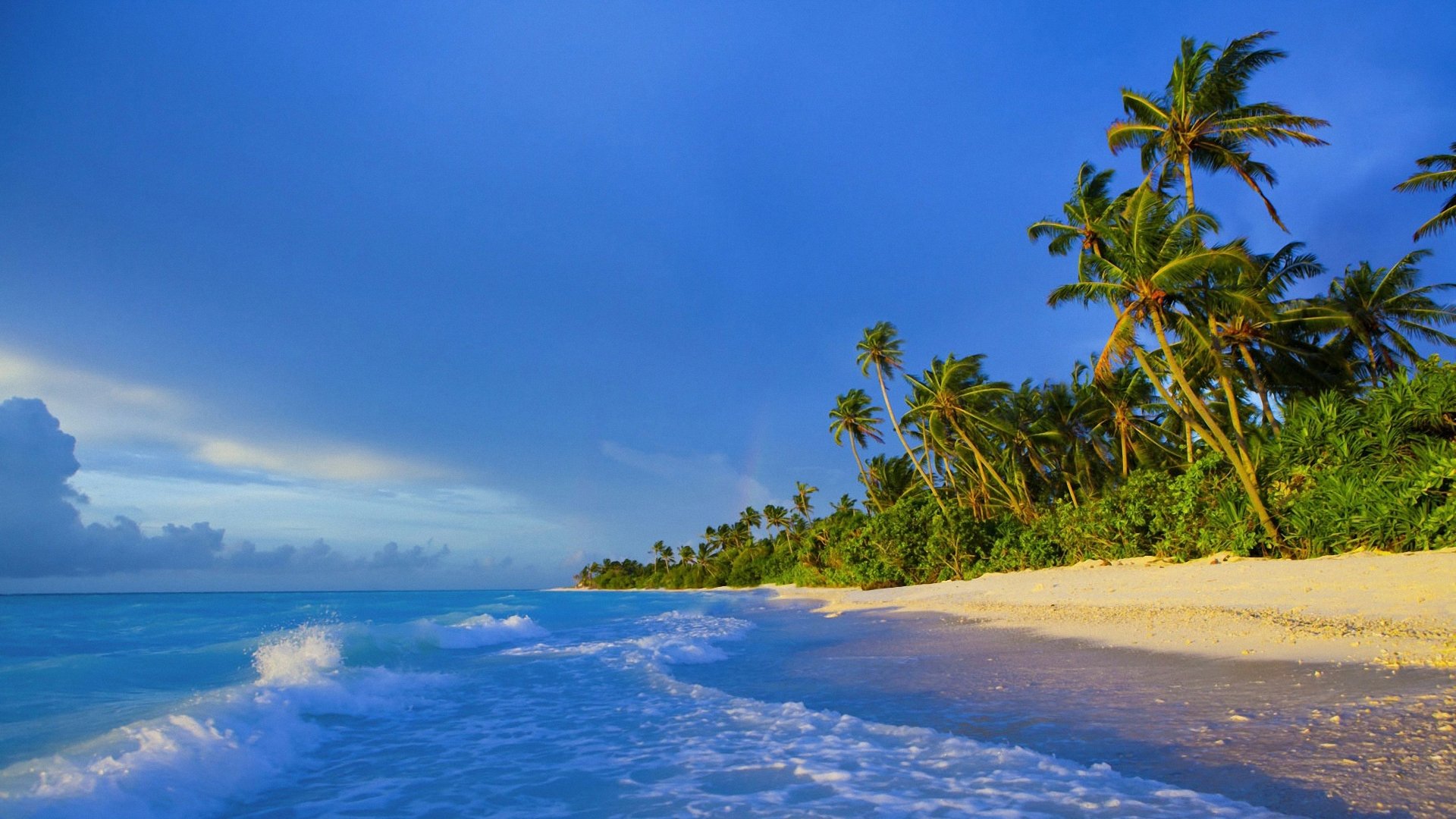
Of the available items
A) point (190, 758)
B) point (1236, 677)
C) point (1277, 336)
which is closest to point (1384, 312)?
point (1277, 336)

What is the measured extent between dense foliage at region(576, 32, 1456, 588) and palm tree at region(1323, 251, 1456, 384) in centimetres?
7

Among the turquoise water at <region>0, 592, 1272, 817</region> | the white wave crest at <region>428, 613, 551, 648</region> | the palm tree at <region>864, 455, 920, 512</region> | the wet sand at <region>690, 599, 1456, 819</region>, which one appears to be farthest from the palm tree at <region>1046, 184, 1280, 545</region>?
the palm tree at <region>864, 455, 920, 512</region>

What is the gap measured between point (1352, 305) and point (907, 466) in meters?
27.5

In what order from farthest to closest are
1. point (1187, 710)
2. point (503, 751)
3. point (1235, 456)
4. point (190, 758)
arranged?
point (1235, 456)
point (503, 751)
point (190, 758)
point (1187, 710)

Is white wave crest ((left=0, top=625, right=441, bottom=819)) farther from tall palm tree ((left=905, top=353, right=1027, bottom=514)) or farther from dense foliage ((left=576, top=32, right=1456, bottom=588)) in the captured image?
tall palm tree ((left=905, top=353, right=1027, bottom=514))

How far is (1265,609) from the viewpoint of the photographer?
1102cm

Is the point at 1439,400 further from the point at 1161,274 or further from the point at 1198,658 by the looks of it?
the point at 1198,658

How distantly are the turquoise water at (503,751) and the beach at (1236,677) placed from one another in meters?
0.59

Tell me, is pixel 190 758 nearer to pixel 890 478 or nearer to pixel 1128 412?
pixel 1128 412

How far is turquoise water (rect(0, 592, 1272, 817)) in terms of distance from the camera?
13.3ft

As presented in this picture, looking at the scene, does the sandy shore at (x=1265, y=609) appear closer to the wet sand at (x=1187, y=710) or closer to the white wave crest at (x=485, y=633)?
the wet sand at (x=1187, y=710)

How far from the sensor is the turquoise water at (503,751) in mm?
4062

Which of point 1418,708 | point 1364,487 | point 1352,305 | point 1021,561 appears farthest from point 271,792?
point 1352,305

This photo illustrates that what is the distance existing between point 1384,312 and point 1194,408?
1066 cm
